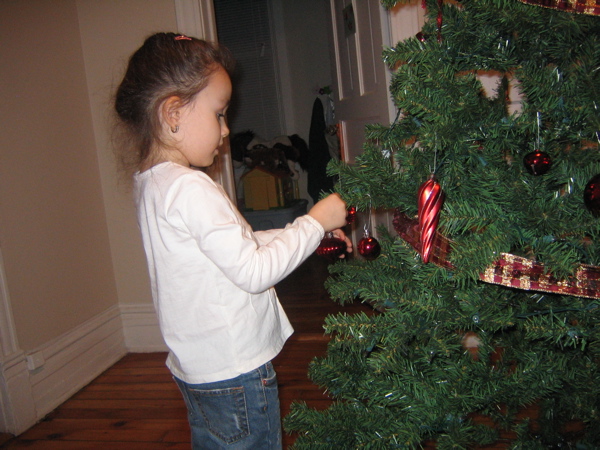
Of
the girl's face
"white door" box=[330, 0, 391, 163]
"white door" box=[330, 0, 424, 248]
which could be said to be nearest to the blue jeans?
the girl's face

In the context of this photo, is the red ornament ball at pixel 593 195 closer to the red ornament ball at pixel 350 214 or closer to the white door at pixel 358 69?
the red ornament ball at pixel 350 214

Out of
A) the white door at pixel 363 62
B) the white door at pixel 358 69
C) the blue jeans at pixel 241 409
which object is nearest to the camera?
the blue jeans at pixel 241 409

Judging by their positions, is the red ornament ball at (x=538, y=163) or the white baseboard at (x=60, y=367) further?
the white baseboard at (x=60, y=367)

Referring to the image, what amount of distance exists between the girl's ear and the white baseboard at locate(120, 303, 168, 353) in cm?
156

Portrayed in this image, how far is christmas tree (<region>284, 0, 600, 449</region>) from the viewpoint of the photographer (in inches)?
26.2

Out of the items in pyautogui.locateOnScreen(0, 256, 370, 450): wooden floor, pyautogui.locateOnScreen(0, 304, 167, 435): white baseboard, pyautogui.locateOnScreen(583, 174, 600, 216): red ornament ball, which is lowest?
pyautogui.locateOnScreen(0, 256, 370, 450): wooden floor

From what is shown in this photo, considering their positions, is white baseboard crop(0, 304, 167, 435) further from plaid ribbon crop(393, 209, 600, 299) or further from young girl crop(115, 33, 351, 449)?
plaid ribbon crop(393, 209, 600, 299)

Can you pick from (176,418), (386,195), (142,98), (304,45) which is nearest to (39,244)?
(176,418)

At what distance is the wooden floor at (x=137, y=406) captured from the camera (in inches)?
67.7

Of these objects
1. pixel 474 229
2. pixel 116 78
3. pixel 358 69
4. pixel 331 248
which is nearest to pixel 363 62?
pixel 358 69

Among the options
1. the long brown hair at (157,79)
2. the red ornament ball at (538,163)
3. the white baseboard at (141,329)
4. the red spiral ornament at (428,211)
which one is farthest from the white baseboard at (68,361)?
the red ornament ball at (538,163)

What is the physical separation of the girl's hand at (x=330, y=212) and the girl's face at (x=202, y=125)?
0.89ft

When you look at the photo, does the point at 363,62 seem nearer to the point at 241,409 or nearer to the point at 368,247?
the point at 368,247

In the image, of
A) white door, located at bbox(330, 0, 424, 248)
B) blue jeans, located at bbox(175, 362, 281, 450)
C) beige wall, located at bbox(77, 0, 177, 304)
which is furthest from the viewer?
beige wall, located at bbox(77, 0, 177, 304)
